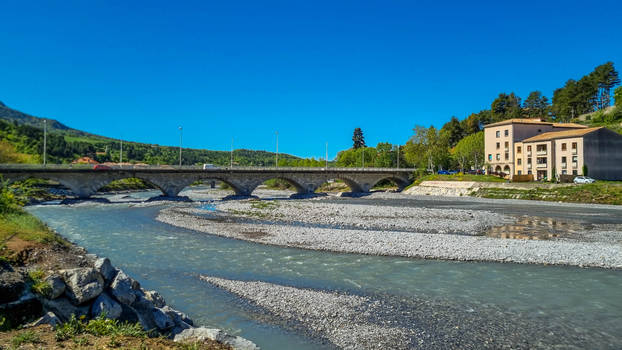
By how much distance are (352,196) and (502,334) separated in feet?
210

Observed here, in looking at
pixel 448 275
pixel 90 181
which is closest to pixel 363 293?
pixel 448 275

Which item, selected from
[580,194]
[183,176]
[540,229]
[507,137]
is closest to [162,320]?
[540,229]

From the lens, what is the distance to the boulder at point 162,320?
911 centimetres

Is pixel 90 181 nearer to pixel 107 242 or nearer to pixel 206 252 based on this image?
pixel 107 242

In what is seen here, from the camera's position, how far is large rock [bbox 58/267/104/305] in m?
8.36

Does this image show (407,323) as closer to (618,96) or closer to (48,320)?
(48,320)

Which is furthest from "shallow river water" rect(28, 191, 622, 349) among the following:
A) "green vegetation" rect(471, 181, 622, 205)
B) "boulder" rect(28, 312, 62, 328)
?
"green vegetation" rect(471, 181, 622, 205)

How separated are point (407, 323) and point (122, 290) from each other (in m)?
7.47

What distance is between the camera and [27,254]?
10.3m

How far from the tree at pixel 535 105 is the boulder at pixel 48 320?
133296 mm

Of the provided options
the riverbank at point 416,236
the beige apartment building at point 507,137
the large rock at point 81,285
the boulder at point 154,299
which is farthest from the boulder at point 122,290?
the beige apartment building at point 507,137

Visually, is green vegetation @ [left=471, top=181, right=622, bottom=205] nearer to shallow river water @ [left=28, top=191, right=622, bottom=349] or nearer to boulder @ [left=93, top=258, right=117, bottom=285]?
shallow river water @ [left=28, top=191, right=622, bottom=349]

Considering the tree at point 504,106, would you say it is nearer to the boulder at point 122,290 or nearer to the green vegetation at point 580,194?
the green vegetation at point 580,194

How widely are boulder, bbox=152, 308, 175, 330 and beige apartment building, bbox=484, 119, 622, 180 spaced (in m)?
71.1
